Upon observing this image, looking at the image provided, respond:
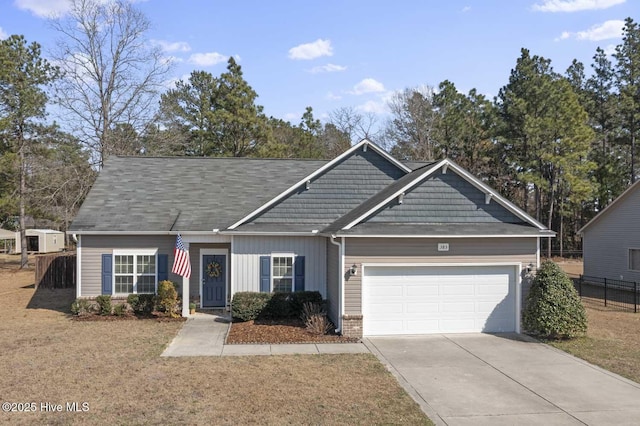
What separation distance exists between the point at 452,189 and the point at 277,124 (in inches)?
1394

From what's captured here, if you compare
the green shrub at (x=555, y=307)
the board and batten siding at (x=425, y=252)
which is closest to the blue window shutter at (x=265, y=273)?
the board and batten siding at (x=425, y=252)

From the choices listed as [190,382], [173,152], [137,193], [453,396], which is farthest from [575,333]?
[173,152]

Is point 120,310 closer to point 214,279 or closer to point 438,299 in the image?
point 214,279

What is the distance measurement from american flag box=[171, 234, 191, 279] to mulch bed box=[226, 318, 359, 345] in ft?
7.71

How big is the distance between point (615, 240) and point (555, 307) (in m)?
14.9

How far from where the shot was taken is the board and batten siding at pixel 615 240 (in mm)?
24062

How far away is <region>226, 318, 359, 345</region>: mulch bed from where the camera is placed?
527 inches

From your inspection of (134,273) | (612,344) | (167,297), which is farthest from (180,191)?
(612,344)

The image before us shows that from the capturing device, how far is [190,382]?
9734 mm

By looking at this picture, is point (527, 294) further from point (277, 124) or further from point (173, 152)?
point (277, 124)

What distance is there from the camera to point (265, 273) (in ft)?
54.3

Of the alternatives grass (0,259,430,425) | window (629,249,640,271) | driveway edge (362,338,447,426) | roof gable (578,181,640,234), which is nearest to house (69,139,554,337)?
driveway edge (362,338,447,426)

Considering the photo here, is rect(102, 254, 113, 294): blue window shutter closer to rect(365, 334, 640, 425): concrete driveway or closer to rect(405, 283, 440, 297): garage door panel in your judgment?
rect(365, 334, 640, 425): concrete driveway

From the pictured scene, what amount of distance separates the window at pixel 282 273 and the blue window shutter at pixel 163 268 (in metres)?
3.76
